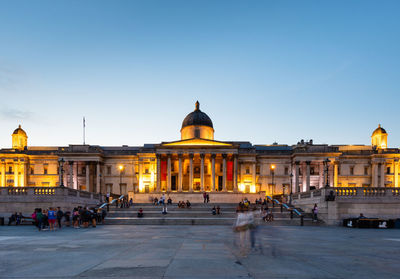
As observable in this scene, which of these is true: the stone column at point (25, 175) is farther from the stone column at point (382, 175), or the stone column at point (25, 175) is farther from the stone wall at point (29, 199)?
the stone column at point (382, 175)

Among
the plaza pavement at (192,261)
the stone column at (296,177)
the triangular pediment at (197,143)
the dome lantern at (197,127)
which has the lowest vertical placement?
the stone column at (296,177)

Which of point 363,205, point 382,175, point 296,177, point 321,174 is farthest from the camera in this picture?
point 321,174

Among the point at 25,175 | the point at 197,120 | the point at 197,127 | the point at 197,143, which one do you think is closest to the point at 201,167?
the point at 197,143

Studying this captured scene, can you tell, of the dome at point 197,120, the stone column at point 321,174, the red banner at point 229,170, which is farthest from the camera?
the dome at point 197,120

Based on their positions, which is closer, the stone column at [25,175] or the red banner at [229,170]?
the red banner at [229,170]

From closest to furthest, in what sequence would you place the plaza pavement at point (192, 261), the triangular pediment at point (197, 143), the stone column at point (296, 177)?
1. the plaza pavement at point (192, 261)
2. the triangular pediment at point (197, 143)
3. the stone column at point (296, 177)

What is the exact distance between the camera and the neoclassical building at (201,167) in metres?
72.4

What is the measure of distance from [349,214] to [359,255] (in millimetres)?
20168

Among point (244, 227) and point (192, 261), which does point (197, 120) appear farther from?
point (192, 261)

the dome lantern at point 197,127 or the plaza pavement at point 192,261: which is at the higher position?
the dome lantern at point 197,127

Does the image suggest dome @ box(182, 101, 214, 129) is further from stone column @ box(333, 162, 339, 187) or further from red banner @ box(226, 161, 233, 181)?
stone column @ box(333, 162, 339, 187)

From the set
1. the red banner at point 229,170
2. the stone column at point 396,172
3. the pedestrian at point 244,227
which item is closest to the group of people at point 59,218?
the pedestrian at point 244,227

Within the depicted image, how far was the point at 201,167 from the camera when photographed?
72.1 metres

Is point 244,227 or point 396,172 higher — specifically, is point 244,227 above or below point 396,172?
above
